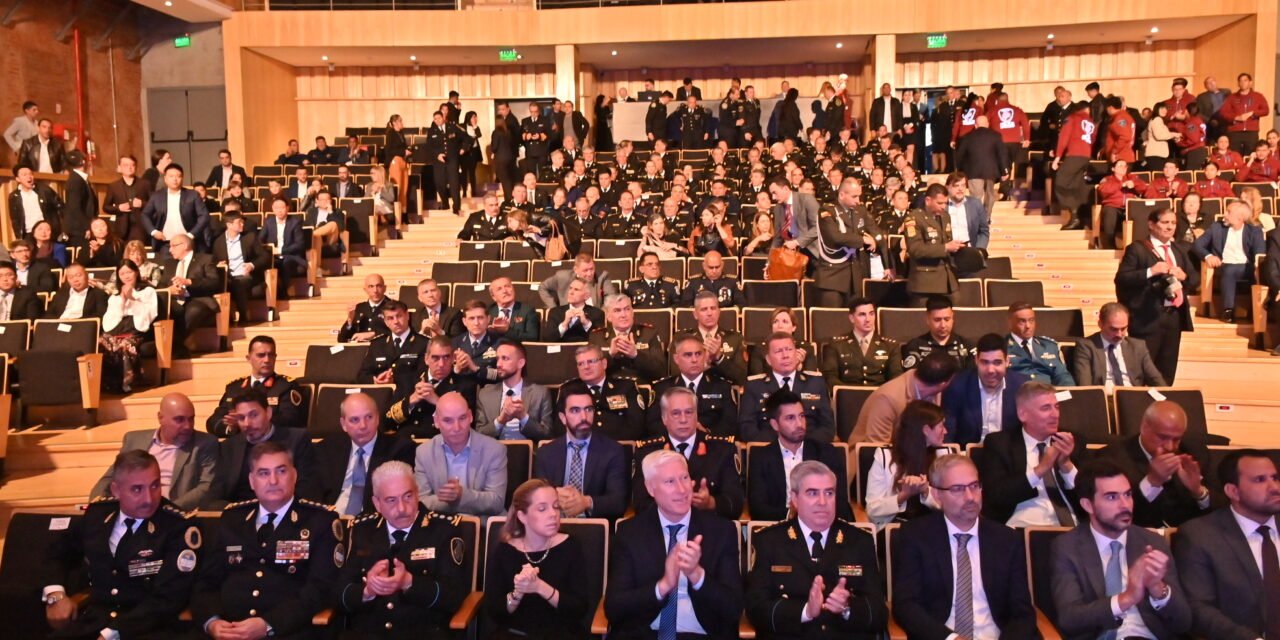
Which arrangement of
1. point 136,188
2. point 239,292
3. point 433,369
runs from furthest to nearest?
point 136,188
point 239,292
point 433,369

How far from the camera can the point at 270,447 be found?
346 cm

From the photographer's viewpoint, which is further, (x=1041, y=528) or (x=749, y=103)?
(x=749, y=103)

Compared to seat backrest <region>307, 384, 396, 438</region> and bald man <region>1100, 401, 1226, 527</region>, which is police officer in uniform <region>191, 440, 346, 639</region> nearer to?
seat backrest <region>307, 384, 396, 438</region>

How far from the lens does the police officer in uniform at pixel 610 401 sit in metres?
4.60

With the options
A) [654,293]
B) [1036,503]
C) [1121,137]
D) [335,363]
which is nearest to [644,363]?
[654,293]

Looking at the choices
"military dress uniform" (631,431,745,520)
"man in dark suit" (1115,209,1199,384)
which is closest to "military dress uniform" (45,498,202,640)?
"military dress uniform" (631,431,745,520)

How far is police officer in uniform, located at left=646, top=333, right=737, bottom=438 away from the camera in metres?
4.62

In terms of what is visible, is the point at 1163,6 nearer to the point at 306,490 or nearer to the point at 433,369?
the point at 433,369

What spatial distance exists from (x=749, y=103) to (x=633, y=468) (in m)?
9.30

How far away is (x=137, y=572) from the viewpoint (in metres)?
3.43

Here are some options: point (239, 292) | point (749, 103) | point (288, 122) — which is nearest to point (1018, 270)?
point (749, 103)

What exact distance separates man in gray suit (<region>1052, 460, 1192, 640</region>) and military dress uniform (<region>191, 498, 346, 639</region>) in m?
2.29

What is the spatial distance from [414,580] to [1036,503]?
7.21 ft

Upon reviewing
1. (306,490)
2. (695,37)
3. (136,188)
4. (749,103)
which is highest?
(695,37)
